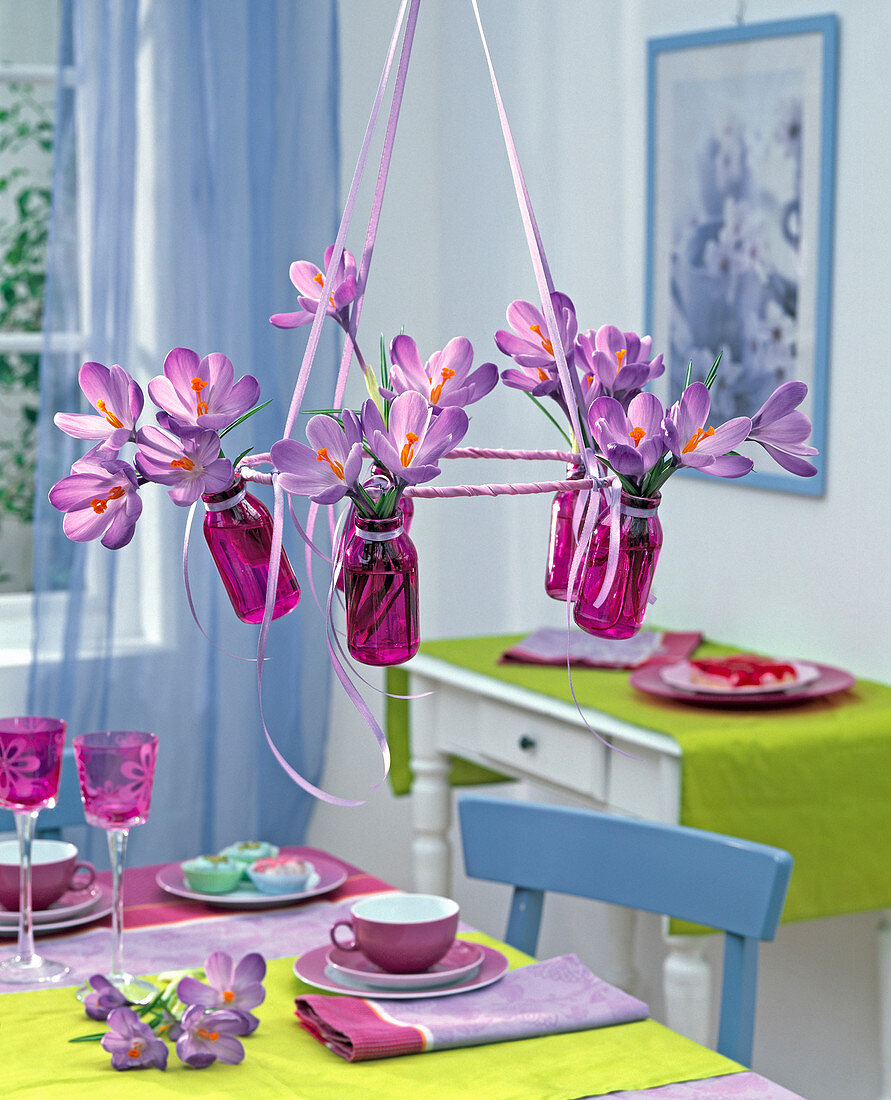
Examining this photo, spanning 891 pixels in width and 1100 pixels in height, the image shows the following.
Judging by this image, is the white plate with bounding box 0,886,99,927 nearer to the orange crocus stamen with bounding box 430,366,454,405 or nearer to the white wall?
the orange crocus stamen with bounding box 430,366,454,405

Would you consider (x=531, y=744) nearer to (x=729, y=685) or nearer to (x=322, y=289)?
(x=729, y=685)

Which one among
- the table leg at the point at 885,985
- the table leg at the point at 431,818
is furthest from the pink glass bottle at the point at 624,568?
the table leg at the point at 431,818

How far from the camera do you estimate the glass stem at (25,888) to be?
1.50 m

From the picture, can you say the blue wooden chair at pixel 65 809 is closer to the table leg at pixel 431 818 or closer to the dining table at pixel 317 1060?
the dining table at pixel 317 1060

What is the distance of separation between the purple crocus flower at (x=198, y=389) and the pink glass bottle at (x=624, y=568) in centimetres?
24

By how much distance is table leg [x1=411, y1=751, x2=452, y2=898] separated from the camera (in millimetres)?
2832

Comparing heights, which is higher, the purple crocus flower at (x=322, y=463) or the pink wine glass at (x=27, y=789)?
the purple crocus flower at (x=322, y=463)

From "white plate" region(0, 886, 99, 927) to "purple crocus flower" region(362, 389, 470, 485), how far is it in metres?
0.86

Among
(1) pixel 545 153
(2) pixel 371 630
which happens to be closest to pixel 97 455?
(2) pixel 371 630

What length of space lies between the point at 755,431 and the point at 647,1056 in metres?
0.55

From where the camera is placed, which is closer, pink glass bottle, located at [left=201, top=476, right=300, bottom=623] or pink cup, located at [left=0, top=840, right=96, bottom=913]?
pink glass bottle, located at [left=201, top=476, right=300, bottom=623]

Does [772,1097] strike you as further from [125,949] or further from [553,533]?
[125,949]

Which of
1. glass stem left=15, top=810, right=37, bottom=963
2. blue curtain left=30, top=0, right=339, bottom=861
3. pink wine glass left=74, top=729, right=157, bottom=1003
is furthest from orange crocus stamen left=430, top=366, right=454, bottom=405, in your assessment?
blue curtain left=30, top=0, right=339, bottom=861

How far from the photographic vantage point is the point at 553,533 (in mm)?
1213
